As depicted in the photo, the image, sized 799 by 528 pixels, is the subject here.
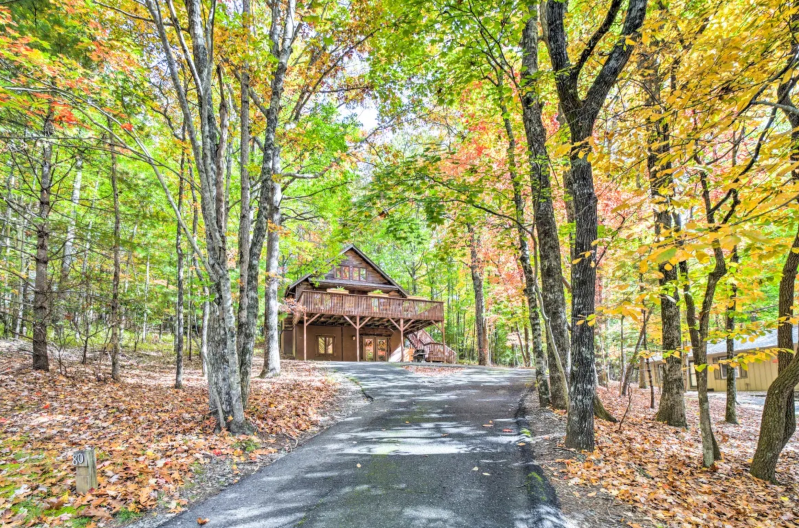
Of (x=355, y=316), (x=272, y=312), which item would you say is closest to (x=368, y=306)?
(x=355, y=316)

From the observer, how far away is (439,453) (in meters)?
5.12

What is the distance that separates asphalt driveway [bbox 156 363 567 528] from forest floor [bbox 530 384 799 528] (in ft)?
1.50

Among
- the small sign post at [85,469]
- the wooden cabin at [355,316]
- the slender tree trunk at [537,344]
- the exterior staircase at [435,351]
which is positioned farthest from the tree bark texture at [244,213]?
the exterior staircase at [435,351]

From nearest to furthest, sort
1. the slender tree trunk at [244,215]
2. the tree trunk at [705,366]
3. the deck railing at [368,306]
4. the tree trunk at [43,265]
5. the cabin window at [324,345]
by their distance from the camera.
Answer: the tree trunk at [705,366], the slender tree trunk at [244,215], the tree trunk at [43,265], the deck railing at [368,306], the cabin window at [324,345]

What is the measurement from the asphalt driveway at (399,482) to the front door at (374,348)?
18139mm

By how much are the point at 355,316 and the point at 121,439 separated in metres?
16.1

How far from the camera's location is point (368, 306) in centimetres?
2102

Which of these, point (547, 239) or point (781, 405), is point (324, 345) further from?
point (781, 405)

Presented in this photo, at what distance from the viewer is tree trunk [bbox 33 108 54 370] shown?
24.3 feet

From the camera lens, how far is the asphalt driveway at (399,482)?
11.3ft

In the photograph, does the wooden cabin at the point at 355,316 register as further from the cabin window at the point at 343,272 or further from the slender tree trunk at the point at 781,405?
the slender tree trunk at the point at 781,405

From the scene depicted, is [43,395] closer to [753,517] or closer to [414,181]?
[414,181]

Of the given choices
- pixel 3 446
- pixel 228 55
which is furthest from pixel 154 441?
pixel 228 55

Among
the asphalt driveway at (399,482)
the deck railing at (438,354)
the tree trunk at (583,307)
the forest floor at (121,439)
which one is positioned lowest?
the deck railing at (438,354)
